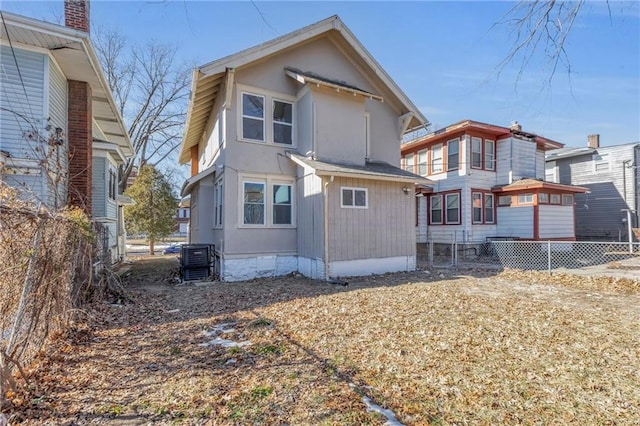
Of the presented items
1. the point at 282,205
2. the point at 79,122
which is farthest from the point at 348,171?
the point at 79,122

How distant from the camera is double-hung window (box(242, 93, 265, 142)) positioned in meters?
9.95

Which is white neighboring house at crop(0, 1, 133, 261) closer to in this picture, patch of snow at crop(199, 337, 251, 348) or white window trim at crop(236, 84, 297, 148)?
white window trim at crop(236, 84, 297, 148)

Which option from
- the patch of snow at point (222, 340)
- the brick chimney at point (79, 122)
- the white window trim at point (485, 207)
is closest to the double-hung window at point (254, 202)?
the brick chimney at point (79, 122)

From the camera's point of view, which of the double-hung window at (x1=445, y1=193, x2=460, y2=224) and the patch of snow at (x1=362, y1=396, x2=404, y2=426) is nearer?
the patch of snow at (x1=362, y1=396, x2=404, y2=426)

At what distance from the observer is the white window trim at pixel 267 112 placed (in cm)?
977

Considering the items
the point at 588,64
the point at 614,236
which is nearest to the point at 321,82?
the point at 588,64

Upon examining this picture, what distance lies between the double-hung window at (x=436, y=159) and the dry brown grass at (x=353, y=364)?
35.5 feet

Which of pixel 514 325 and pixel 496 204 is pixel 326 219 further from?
pixel 496 204

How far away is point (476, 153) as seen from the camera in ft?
51.7

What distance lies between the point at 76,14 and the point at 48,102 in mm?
3416

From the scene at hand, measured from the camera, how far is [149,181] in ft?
67.4

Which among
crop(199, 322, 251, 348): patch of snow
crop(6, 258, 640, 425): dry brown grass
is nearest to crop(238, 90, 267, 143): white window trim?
crop(6, 258, 640, 425): dry brown grass

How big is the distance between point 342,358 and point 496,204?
15236mm

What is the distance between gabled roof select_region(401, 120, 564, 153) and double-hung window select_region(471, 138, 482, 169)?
0.55 m
